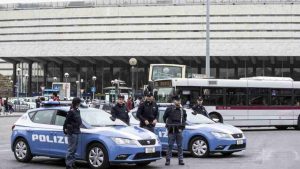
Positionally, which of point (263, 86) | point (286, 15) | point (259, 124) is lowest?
point (259, 124)

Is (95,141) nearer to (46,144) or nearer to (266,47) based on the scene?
(46,144)

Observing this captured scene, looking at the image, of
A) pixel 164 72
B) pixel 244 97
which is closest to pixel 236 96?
pixel 244 97

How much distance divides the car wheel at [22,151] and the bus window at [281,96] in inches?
736

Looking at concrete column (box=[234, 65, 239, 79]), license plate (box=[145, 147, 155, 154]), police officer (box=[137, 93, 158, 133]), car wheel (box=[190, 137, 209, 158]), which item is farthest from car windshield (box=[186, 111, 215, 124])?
concrete column (box=[234, 65, 239, 79])

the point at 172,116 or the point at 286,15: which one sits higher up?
the point at 286,15

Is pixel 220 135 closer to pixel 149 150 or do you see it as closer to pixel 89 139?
pixel 149 150

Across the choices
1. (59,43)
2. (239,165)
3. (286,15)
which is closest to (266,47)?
(286,15)

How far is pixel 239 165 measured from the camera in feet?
45.1

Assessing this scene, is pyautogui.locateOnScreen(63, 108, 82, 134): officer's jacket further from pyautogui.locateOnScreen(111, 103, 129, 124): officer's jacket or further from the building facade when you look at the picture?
the building facade

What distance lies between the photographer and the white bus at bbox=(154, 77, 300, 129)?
28.3m

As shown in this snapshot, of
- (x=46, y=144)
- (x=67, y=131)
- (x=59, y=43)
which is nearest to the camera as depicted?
(x=67, y=131)

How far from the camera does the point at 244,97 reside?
2958 centimetres

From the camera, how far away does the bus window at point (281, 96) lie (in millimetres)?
30227

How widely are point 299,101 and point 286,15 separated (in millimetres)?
71010
